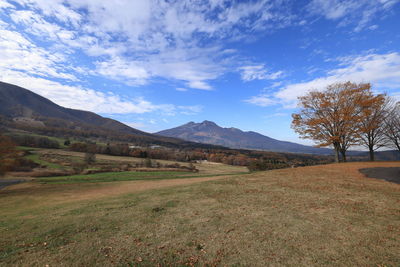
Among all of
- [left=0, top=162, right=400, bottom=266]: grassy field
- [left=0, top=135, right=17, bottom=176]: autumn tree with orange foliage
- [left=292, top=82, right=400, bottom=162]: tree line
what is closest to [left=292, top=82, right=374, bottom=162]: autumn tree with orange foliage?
[left=292, top=82, right=400, bottom=162]: tree line

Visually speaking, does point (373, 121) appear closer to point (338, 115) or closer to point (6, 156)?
point (338, 115)

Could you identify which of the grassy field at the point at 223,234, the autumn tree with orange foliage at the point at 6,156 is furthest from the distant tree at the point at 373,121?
the autumn tree with orange foliage at the point at 6,156

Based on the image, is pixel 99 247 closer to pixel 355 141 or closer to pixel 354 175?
pixel 354 175

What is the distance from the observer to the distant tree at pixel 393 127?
27766mm

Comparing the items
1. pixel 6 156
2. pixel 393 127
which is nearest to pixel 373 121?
pixel 393 127

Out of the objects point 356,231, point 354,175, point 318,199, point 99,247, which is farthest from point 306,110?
point 99,247

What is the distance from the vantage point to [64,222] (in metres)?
9.61

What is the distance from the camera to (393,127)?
91.8 feet

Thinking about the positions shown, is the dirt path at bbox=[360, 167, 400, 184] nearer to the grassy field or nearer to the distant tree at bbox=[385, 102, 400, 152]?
the grassy field

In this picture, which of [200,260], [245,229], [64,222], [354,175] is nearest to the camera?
[200,260]

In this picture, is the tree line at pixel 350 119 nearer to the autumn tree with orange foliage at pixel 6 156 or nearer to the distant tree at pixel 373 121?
the distant tree at pixel 373 121

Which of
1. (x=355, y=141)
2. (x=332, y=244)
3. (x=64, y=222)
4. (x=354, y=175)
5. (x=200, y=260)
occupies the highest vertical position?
(x=355, y=141)

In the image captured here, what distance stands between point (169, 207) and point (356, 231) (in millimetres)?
9485

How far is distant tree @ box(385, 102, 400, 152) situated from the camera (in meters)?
27.8
